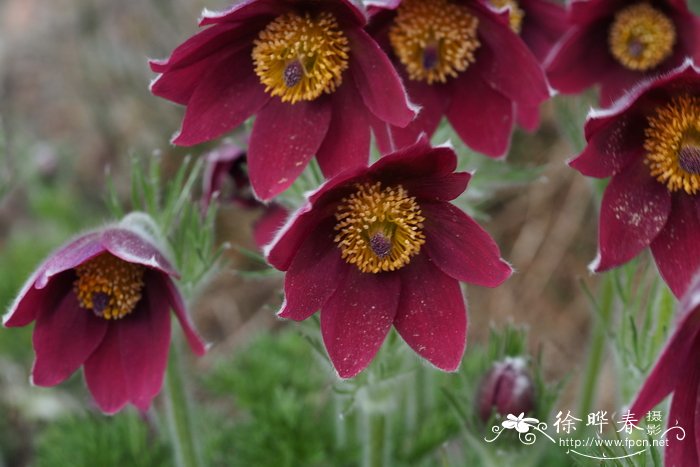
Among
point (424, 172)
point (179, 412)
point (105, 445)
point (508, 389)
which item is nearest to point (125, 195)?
point (105, 445)

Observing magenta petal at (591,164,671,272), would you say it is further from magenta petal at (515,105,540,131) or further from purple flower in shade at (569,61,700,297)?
magenta petal at (515,105,540,131)

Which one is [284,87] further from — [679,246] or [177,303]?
[679,246]

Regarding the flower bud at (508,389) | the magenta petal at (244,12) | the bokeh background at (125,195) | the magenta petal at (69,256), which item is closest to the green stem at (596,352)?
the bokeh background at (125,195)

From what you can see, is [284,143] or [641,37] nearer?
[284,143]

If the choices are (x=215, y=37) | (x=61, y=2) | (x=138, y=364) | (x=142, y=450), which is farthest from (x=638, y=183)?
(x=61, y=2)

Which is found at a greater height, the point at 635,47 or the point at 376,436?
the point at 635,47
